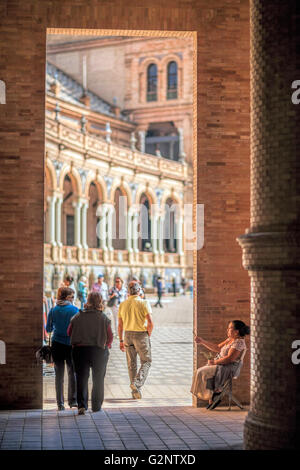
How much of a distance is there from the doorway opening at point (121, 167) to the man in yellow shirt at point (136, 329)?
10.2 metres

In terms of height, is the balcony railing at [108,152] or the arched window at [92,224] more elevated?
the balcony railing at [108,152]

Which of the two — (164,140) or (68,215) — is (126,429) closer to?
(68,215)

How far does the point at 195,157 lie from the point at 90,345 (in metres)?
3.01

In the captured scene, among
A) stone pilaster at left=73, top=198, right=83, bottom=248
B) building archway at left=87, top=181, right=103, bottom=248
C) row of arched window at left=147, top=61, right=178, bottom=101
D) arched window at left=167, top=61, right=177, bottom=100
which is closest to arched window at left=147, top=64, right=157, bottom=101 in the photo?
row of arched window at left=147, top=61, right=178, bottom=101

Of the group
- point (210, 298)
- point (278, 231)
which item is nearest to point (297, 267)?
point (278, 231)

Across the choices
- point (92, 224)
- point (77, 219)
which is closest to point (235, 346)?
point (77, 219)

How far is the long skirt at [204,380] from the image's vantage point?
9.34 m

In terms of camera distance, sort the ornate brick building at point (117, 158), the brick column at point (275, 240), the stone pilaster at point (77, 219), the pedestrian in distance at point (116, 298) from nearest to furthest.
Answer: the brick column at point (275, 240) → the pedestrian in distance at point (116, 298) → the ornate brick building at point (117, 158) → the stone pilaster at point (77, 219)

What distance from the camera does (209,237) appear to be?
401 inches

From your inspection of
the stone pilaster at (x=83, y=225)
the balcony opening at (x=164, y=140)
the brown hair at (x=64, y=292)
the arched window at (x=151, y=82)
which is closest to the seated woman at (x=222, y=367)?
the brown hair at (x=64, y=292)

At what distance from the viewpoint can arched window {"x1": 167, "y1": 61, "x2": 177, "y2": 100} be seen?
63.8m

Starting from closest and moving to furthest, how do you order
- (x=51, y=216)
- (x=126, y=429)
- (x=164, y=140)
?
(x=126, y=429) < (x=51, y=216) < (x=164, y=140)

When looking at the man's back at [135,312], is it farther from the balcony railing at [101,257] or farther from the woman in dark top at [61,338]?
the balcony railing at [101,257]

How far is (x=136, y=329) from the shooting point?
11.2m
